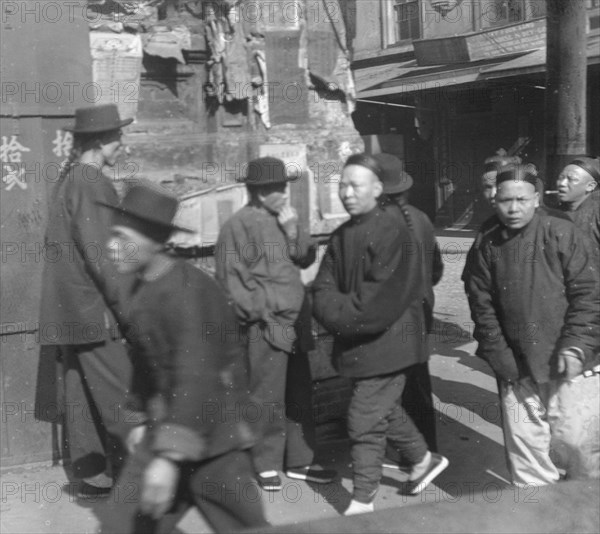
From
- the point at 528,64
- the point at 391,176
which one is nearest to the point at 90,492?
the point at 391,176

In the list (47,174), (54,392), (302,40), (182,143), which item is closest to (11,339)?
(54,392)

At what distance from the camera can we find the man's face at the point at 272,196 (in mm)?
4520

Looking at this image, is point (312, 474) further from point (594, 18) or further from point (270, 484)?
point (594, 18)

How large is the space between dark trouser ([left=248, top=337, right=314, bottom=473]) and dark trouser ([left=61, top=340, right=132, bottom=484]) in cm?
66

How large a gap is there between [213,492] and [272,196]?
189 centimetres

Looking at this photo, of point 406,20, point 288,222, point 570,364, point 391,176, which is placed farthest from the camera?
point 406,20

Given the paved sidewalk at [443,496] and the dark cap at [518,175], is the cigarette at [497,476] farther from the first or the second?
the dark cap at [518,175]

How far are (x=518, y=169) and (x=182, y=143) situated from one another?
203 cm

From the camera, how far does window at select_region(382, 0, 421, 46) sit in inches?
806

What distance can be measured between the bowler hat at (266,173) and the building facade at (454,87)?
39.8ft

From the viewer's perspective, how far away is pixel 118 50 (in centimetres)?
488

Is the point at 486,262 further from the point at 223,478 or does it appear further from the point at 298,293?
the point at 223,478

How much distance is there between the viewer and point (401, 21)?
2105 cm

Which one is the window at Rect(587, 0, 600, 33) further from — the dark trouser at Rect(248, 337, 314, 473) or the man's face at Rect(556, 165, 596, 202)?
the dark trouser at Rect(248, 337, 314, 473)
